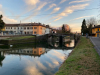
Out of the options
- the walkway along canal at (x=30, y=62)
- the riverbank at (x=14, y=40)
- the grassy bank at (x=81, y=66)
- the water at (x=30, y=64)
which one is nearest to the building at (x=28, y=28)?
the riverbank at (x=14, y=40)

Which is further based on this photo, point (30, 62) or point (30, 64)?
point (30, 62)

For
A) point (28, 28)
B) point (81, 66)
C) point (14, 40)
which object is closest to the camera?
point (81, 66)

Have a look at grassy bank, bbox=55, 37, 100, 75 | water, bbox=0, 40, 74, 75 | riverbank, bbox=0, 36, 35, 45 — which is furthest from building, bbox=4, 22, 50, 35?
grassy bank, bbox=55, 37, 100, 75

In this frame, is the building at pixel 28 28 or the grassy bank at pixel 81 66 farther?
the building at pixel 28 28

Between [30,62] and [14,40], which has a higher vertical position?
[14,40]

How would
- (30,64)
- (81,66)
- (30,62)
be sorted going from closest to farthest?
(81,66)
(30,64)
(30,62)

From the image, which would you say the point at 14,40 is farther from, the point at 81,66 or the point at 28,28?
the point at 81,66

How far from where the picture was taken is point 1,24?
38.5m

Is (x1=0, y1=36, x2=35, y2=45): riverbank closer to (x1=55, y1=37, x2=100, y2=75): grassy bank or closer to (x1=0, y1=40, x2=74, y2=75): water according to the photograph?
(x1=0, y1=40, x2=74, y2=75): water

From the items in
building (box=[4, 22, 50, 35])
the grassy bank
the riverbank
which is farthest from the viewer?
building (box=[4, 22, 50, 35])

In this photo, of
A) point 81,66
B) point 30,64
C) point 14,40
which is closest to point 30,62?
point 30,64

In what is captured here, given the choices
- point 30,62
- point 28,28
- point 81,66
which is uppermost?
point 28,28

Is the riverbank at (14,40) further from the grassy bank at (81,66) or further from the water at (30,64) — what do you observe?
the grassy bank at (81,66)

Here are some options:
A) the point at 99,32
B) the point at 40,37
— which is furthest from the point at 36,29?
the point at 99,32
